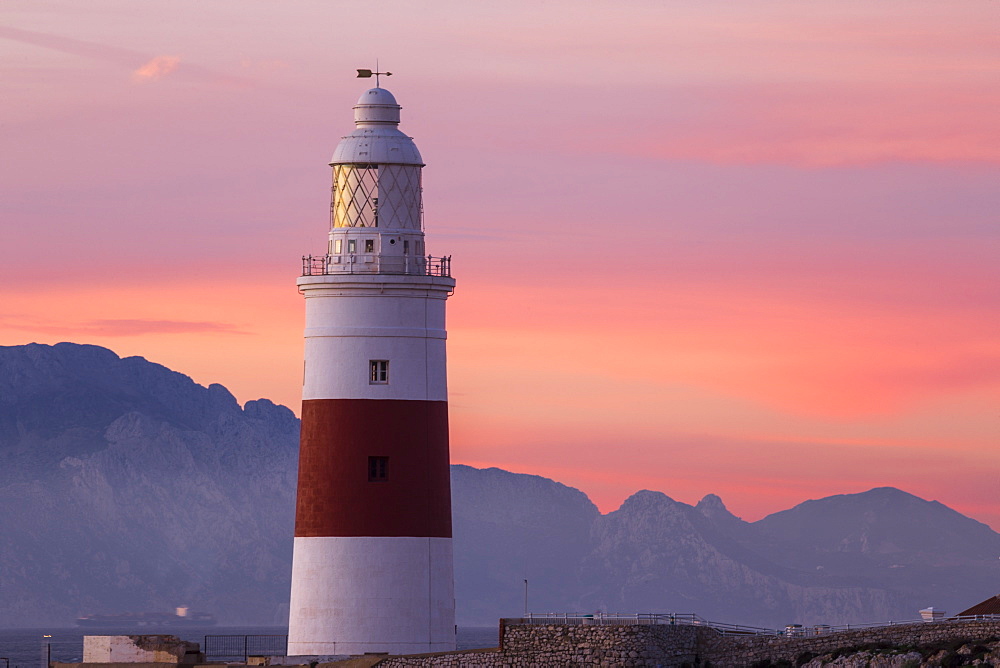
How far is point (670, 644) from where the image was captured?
1855 inches

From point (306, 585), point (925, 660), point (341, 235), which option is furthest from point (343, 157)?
point (925, 660)

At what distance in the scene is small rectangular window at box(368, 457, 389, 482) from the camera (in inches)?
1998

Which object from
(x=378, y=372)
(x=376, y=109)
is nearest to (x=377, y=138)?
(x=376, y=109)

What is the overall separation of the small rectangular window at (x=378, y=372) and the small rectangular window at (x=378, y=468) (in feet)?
6.30

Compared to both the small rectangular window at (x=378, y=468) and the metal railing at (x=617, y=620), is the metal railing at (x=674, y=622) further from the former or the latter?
the small rectangular window at (x=378, y=468)

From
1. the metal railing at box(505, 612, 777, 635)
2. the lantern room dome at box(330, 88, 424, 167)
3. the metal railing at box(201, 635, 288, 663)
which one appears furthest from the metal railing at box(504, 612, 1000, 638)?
the lantern room dome at box(330, 88, 424, 167)

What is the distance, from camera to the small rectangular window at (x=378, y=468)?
167ft

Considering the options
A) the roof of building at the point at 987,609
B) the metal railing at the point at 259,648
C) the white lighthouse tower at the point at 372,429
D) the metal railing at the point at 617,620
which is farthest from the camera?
the metal railing at the point at 259,648

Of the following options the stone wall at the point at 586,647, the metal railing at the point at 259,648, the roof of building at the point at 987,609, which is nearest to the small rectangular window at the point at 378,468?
the metal railing at the point at 259,648

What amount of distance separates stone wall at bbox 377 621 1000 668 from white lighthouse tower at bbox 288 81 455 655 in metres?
3.11

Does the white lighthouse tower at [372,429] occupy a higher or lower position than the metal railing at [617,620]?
higher

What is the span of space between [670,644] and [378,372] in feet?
33.0

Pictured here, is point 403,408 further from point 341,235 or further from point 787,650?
point 787,650

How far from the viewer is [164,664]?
167ft
